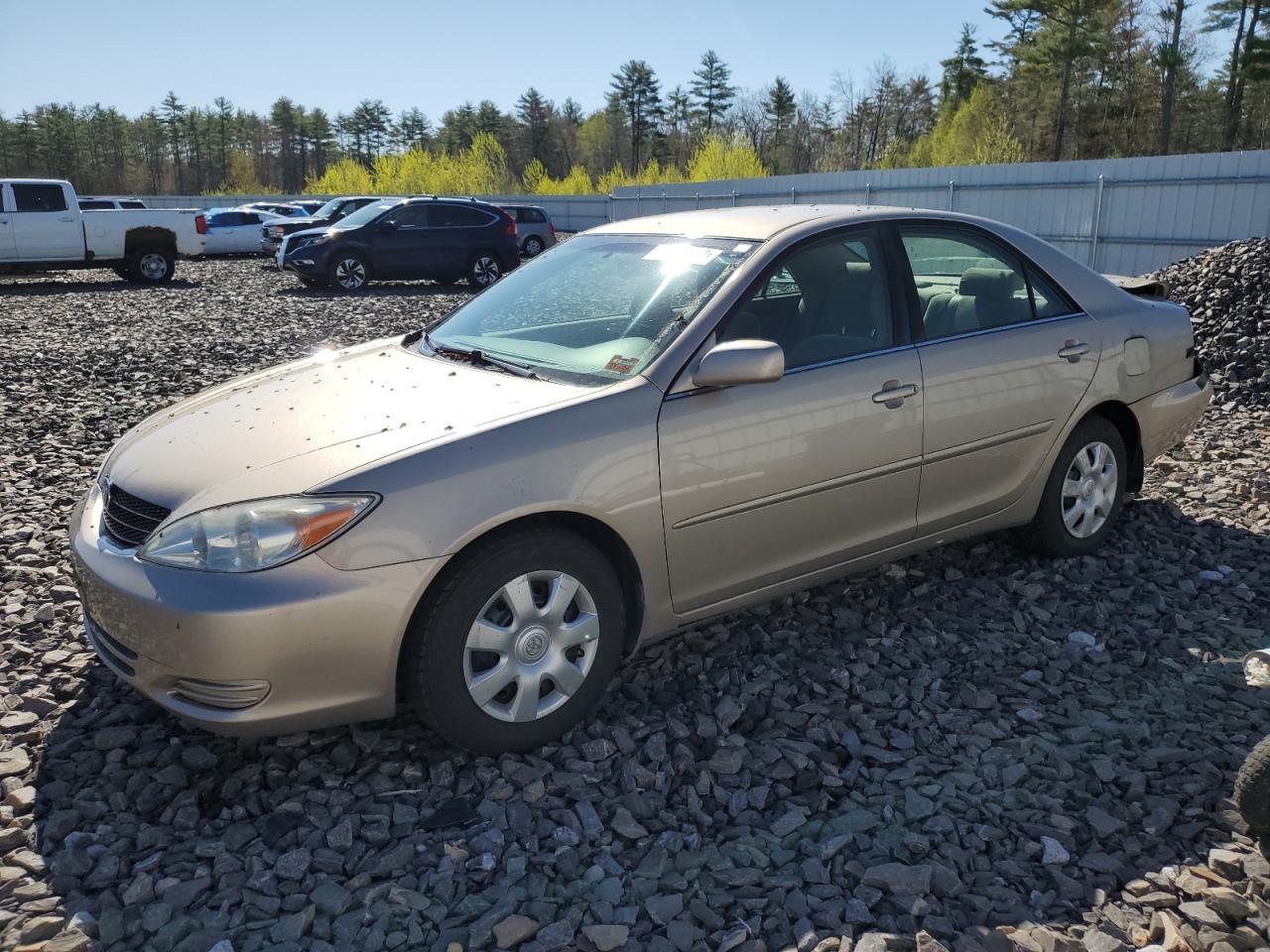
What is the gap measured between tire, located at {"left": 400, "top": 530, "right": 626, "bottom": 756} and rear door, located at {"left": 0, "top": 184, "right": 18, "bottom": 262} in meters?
19.3

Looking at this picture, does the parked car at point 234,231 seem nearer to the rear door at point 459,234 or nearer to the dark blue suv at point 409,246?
the dark blue suv at point 409,246

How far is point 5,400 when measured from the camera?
838 centimetres

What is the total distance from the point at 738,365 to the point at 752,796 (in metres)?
1.36

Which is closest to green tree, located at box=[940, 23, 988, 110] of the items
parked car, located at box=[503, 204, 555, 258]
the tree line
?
the tree line

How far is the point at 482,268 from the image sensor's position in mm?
20469

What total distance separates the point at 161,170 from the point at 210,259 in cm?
7753

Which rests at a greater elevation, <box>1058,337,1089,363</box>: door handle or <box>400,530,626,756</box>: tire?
<box>1058,337,1089,363</box>: door handle

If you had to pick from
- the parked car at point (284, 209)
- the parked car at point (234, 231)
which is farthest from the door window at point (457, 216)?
the parked car at point (284, 209)

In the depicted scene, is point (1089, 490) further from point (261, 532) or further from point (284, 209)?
point (284, 209)

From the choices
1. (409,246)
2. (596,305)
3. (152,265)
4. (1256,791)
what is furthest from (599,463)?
(152,265)

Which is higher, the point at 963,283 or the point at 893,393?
the point at 963,283

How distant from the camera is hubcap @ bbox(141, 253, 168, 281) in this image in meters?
20.2

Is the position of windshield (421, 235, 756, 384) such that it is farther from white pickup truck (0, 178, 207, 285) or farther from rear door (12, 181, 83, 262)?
rear door (12, 181, 83, 262)

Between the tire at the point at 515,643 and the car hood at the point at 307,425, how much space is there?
0.43 meters
